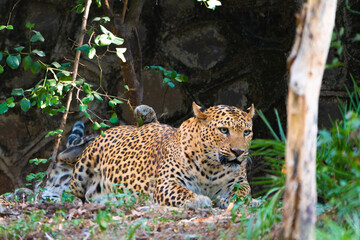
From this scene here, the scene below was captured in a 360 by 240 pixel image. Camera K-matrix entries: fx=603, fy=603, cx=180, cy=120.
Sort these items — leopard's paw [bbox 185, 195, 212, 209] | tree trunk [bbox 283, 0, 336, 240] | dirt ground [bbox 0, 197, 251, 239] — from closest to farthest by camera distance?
1. tree trunk [bbox 283, 0, 336, 240]
2. dirt ground [bbox 0, 197, 251, 239]
3. leopard's paw [bbox 185, 195, 212, 209]

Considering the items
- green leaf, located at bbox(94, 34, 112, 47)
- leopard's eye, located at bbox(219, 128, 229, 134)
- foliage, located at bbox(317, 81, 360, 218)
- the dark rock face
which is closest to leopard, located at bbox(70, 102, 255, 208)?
leopard's eye, located at bbox(219, 128, 229, 134)

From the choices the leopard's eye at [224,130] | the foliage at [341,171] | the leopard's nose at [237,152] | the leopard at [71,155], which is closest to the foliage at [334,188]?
the foliage at [341,171]

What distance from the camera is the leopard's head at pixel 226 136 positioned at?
6062 millimetres

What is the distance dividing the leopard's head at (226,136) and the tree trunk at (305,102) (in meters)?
2.99

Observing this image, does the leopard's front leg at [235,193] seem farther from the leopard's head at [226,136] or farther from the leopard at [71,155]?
the leopard at [71,155]

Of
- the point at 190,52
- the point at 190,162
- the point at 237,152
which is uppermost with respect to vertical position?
the point at 190,52

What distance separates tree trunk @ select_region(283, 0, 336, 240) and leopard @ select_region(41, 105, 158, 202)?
483cm

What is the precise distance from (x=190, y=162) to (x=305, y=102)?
359cm

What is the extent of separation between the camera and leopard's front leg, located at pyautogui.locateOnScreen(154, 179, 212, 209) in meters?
5.73

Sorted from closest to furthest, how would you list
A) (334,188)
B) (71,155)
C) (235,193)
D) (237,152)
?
(334,188) → (237,152) → (235,193) → (71,155)

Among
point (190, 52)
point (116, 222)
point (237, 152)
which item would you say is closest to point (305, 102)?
point (116, 222)

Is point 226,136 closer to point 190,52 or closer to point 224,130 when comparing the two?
point 224,130

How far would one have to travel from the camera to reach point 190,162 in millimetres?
6434

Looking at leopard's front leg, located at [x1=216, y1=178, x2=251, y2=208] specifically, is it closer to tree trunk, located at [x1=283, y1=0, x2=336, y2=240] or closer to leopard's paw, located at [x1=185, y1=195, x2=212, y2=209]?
leopard's paw, located at [x1=185, y1=195, x2=212, y2=209]
